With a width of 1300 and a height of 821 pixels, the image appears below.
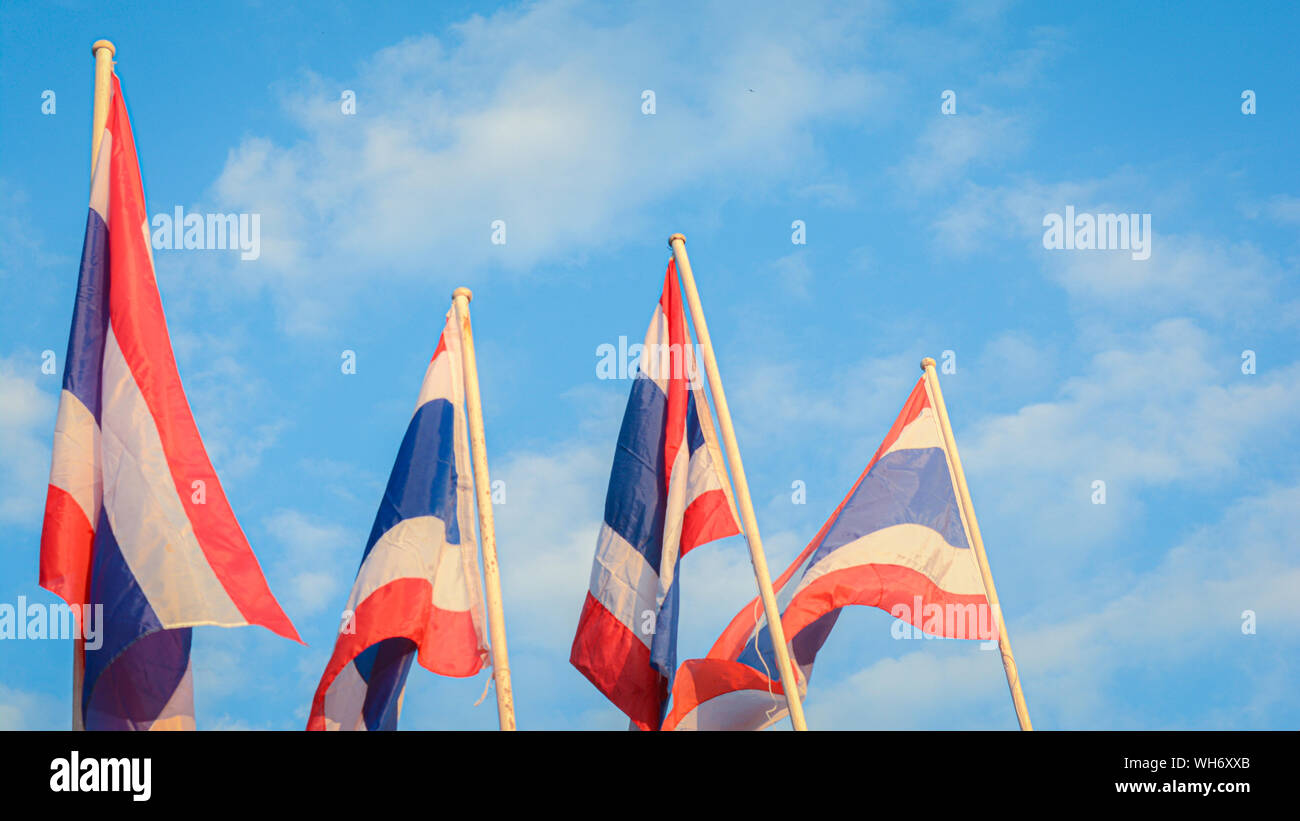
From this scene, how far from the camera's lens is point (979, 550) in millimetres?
18734

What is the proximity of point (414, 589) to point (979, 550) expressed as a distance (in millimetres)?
8680

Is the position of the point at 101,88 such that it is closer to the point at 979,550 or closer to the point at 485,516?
the point at 485,516

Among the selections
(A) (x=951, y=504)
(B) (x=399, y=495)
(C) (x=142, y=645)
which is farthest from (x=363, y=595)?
(A) (x=951, y=504)

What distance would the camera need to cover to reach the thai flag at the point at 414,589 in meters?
15.6

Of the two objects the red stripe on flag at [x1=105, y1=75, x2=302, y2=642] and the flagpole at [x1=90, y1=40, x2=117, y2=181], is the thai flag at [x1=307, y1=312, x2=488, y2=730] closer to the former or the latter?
the red stripe on flag at [x1=105, y1=75, x2=302, y2=642]

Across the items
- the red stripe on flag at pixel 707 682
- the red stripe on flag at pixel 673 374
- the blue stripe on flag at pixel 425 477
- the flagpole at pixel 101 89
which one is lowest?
the red stripe on flag at pixel 707 682

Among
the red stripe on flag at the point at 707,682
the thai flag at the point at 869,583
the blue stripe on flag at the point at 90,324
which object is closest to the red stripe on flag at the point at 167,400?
the blue stripe on flag at the point at 90,324

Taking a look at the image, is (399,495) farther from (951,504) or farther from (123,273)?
(951,504)

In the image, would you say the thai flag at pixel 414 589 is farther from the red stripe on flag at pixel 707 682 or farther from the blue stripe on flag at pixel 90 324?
the blue stripe on flag at pixel 90 324

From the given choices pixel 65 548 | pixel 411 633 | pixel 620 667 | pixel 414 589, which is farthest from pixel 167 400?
pixel 620 667

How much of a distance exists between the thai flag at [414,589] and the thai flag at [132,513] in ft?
5.18

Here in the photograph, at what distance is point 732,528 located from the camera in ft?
57.4
